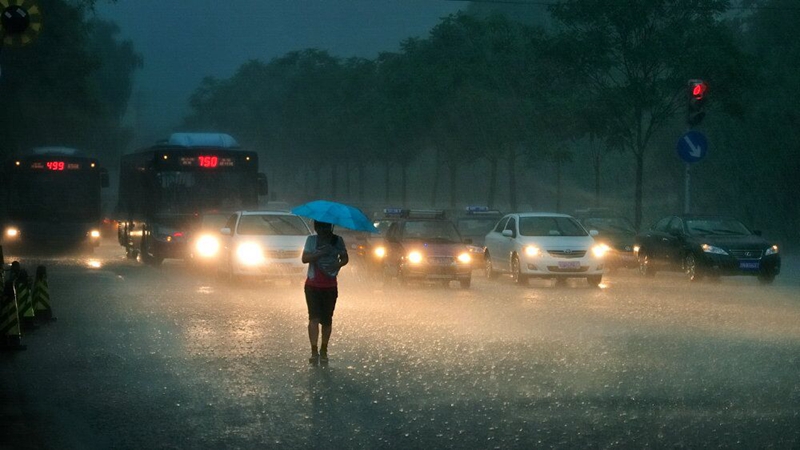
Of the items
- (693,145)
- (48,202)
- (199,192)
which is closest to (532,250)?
(693,145)

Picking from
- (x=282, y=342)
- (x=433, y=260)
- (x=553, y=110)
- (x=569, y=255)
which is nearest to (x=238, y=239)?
→ (x=433, y=260)

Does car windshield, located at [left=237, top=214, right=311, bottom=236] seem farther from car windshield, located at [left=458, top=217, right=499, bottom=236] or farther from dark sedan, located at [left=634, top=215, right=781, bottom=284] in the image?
dark sedan, located at [left=634, top=215, right=781, bottom=284]

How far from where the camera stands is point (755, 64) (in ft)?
136

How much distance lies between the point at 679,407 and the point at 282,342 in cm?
650

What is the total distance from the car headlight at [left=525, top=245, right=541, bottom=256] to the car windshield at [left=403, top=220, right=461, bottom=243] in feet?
5.21

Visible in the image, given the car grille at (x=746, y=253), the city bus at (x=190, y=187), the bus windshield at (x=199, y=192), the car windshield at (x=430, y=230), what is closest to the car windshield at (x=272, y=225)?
the car windshield at (x=430, y=230)

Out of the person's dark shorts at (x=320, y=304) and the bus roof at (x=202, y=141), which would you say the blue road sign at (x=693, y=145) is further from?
the person's dark shorts at (x=320, y=304)

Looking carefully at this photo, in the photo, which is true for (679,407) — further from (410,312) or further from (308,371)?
(410,312)

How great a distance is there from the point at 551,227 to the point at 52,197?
2072 centimetres

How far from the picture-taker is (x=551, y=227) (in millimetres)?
29891

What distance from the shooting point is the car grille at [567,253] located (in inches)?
1077

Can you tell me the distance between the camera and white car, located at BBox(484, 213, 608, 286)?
89.6 feet

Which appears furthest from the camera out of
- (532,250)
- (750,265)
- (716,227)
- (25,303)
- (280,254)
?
(716,227)

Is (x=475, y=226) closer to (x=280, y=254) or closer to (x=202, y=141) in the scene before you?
(x=202, y=141)
